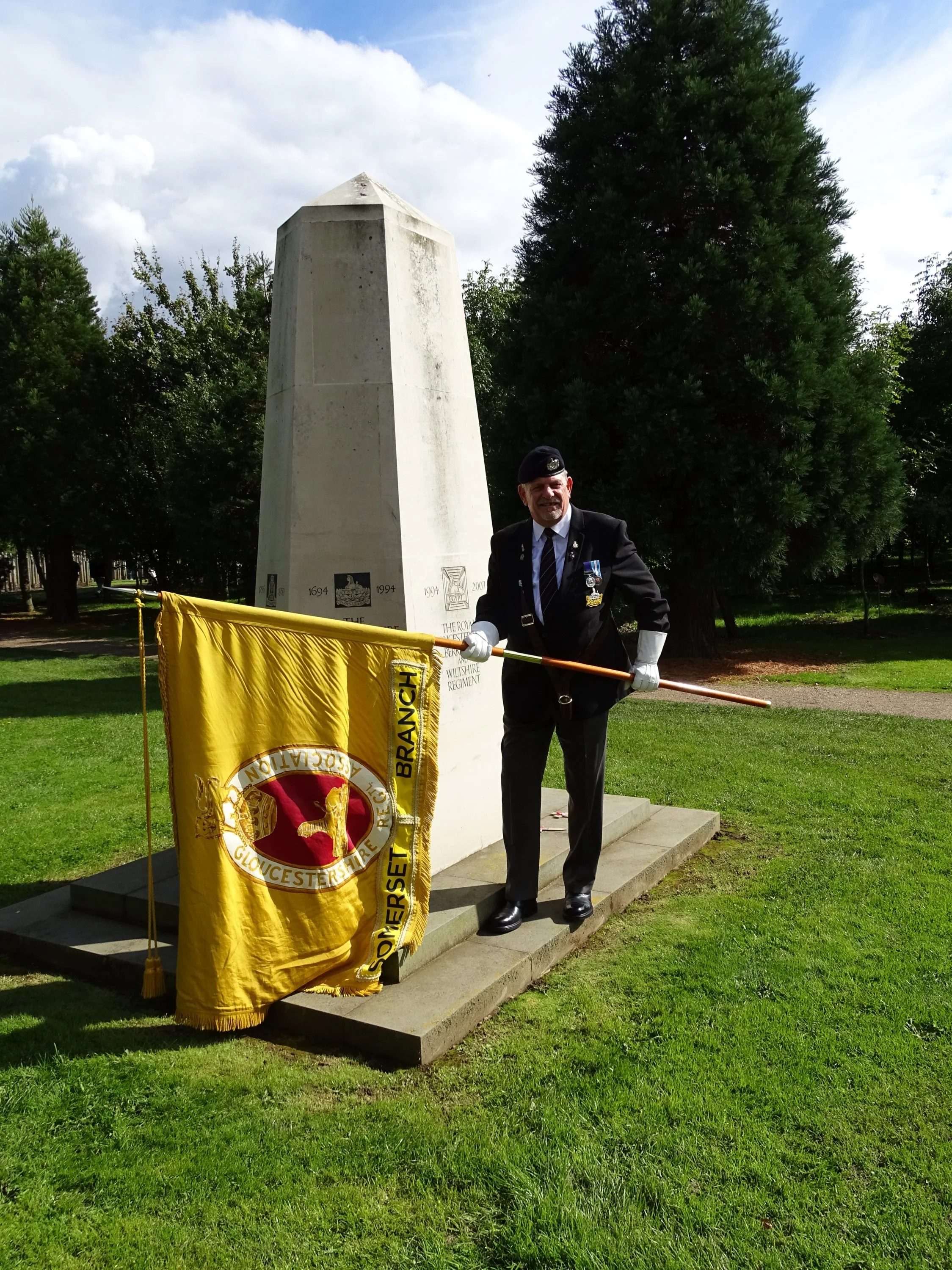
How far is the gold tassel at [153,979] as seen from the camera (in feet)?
13.2

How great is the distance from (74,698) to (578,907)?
1092 cm

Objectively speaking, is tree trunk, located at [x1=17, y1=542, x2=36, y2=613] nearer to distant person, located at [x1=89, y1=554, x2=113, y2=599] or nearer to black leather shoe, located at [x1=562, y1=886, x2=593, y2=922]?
distant person, located at [x1=89, y1=554, x2=113, y2=599]

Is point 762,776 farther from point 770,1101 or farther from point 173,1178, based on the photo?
point 173,1178

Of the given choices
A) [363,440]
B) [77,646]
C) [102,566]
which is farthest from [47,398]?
[363,440]

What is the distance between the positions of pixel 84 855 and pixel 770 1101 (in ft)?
15.9

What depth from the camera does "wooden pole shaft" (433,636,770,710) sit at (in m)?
4.04

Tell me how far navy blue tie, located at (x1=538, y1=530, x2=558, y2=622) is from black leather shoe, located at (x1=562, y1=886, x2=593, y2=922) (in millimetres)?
1373

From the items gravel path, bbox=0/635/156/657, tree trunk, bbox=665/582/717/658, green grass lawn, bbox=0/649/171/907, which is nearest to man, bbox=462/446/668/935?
green grass lawn, bbox=0/649/171/907

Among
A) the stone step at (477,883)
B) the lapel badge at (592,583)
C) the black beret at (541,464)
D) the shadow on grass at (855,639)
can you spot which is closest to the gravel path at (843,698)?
the shadow on grass at (855,639)

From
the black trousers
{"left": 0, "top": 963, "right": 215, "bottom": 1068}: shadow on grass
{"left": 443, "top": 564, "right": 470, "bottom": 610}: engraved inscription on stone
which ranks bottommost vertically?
{"left": 0, "top": 963, "right": 215, "bottom": 1068}: shadow on grass

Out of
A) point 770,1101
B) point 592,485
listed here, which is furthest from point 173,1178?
point 592,485

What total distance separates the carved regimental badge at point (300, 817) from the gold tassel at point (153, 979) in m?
0.73

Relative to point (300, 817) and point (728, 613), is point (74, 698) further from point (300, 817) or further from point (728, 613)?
point (728, 613)

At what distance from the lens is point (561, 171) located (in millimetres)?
15875
